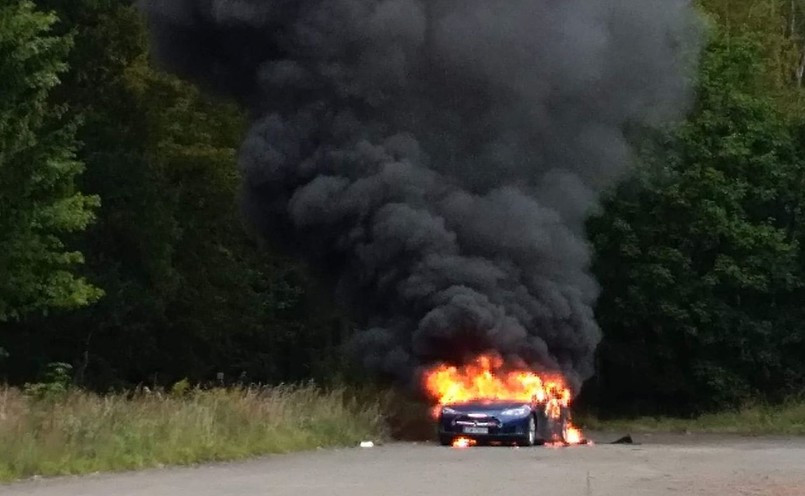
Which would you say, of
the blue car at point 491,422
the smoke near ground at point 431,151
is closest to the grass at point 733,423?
the smoke near ground at point 431,151

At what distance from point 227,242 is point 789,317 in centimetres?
1782

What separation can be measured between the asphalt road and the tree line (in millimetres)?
14310

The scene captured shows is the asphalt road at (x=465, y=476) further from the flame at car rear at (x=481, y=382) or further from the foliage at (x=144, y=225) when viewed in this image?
the foliage at (x=144, y=225)

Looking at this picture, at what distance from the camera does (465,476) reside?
16.7 meters

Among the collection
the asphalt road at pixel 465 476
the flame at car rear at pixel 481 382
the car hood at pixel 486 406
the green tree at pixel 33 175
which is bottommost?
the asphalt road at pixel 465 476

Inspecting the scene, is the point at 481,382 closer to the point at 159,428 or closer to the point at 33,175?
the point at 33,175

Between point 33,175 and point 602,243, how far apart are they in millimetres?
21853

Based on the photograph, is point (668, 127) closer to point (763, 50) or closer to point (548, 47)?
point (763, 50)

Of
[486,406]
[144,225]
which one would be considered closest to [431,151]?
[486,406]

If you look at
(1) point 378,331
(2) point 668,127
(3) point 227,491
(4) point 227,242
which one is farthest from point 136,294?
(3) point 227,491

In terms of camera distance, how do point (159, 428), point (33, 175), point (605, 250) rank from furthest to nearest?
1. point (605, 250)
2. point (33, 175)
3. point (159, 428)

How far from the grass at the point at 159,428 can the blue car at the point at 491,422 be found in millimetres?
1724

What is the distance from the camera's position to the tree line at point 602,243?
3856 cm

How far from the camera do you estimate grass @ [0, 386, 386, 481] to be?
16875mm
